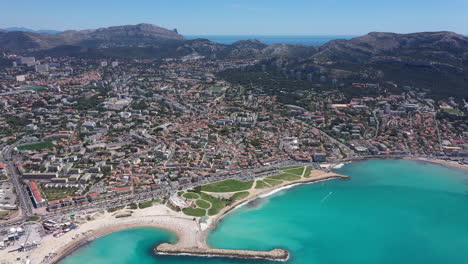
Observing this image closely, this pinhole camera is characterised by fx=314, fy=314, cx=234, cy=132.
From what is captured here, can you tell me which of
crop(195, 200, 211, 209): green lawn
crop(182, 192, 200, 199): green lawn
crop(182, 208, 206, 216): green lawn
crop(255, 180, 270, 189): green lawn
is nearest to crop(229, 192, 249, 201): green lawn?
crop(255, 180, 270, 189): green lawn

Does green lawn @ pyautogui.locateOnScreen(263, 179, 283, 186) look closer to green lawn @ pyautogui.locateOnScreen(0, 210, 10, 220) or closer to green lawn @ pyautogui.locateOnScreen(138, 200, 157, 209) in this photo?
green lawn @ pyautogui.locateOnScreen(138, 200, 157, 209)

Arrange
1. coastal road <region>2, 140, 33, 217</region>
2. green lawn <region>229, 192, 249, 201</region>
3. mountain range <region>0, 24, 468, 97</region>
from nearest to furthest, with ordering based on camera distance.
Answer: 1. coastal road <region>2, 140, 33, 217</region>
2. green lawn <region>229, 192, 249, 201</region>
3. mountain range <region>0, 24, 468, 97</region>

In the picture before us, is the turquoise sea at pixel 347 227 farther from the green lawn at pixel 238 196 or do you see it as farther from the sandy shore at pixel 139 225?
the green lawn at pixel 238 196

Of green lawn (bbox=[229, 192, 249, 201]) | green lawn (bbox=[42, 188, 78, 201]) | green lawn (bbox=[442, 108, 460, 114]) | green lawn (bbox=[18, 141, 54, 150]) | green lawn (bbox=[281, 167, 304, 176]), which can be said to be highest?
green lawn (bbox=[442, 108, 460, 114])

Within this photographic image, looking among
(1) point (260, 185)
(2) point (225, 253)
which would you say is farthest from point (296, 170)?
(2) point (225, 253)

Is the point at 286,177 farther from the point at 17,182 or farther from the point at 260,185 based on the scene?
the point at 17,182

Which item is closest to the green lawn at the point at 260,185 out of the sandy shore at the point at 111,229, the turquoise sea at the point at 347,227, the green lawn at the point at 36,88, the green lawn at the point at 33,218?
the turquoise sea at the point at 347,227

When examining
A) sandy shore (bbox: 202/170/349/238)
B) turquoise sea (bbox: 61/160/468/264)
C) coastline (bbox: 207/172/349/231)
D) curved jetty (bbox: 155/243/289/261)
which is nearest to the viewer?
curved jetty (bbox: 155/243/289/261)
